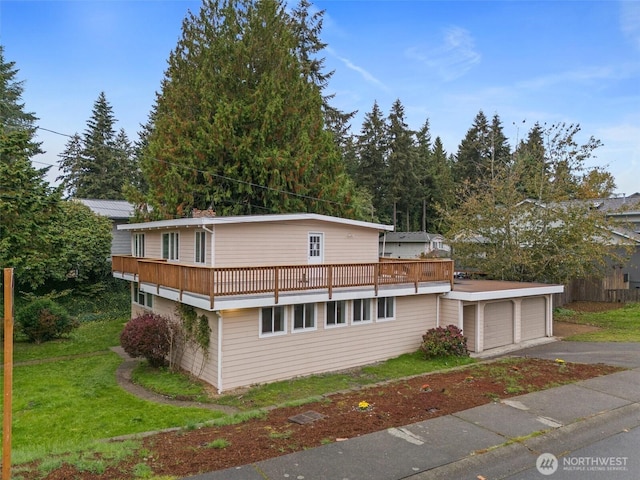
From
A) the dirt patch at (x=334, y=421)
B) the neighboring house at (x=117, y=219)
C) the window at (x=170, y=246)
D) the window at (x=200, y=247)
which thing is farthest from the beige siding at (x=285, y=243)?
the neighboring house at (x=117, y=219)

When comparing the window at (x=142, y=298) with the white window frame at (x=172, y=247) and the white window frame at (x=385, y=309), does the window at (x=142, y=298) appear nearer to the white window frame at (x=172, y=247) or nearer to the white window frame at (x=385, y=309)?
the white window frame at (x=172, y=247)

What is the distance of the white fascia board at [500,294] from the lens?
1375 cm

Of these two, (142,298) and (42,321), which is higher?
(142,298)

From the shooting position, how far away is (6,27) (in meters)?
10.9

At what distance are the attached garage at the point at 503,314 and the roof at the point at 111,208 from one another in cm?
2096

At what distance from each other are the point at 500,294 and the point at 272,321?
821cm

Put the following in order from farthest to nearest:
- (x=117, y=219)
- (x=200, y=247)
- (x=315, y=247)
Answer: (x=117, y=219), (x=315, y=247), (x=200, y=247)

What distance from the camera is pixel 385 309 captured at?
13.4 metres

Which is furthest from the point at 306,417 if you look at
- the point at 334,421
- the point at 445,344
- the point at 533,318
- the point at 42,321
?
the point at 42,321

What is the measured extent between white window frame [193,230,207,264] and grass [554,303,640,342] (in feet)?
45.7

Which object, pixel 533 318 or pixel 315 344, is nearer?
pixel 315 344

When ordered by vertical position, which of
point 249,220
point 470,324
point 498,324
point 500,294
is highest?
point 249,220

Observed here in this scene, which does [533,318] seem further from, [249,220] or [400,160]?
[400,160]

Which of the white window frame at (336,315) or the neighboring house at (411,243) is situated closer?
the white window frame at (336,315)
